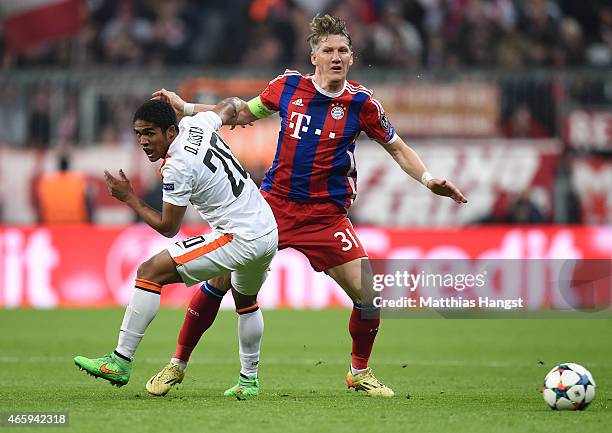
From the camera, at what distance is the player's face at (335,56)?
337 inches

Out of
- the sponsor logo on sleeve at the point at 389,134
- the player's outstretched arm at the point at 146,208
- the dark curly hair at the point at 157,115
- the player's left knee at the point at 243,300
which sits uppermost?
the sponsor logo on sleeve at the point at 389,134

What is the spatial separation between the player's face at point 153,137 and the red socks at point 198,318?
1.29 metres

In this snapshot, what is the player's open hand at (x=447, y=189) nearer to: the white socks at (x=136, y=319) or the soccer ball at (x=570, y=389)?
the soccer ball at (x=570, y=389)

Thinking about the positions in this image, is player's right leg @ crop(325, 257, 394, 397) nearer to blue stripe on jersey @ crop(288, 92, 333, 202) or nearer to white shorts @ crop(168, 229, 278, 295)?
blue stripe on jersey @ crop(288, 92, 333, 202)

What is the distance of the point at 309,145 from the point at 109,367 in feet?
7.27

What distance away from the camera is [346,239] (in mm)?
8719

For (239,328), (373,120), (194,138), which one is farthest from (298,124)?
(239,328)

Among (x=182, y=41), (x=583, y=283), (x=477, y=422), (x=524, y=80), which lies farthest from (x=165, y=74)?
(x=477, y=422)

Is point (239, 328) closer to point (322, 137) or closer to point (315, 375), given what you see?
point (322, 137)

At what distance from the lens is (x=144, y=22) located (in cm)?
2048

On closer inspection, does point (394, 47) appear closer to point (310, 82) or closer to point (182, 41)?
point (182, 41)

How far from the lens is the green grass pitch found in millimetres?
6984

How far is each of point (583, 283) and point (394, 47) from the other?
18.0 ft

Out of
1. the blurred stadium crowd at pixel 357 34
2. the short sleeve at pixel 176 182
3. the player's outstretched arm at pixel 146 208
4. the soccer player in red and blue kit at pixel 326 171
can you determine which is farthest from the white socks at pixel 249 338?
the blurred stadium crowd at pixel 357 34
